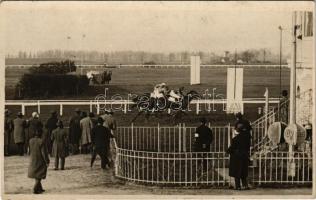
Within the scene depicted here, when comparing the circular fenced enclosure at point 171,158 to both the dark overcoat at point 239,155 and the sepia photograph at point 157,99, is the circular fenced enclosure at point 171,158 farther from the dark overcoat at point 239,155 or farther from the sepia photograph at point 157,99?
the dark overcoat at point 239,155

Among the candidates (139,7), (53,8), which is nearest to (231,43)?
(139,7)

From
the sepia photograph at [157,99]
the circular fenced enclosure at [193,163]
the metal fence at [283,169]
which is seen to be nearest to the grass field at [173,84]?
the sepia photograph at [157,99]

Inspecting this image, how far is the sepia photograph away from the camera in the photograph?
401 inches

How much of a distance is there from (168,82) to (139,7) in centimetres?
84

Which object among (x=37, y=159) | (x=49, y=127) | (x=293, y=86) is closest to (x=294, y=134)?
(x=293, y=86)

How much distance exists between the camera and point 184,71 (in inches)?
406

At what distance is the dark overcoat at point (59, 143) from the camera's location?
10.4 metres

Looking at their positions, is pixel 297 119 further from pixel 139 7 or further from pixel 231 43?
pixel 139 7

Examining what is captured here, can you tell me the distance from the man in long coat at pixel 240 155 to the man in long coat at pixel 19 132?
2.14 m

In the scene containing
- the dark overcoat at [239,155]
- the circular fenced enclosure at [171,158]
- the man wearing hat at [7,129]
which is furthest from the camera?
the man wearing hat at [7,129]

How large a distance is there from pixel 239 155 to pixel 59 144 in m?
1.87

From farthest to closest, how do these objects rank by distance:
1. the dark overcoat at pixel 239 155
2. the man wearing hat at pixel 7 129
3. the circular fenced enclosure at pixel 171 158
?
the man wearing hat at pixel 7 129
the circular fenced enclosure at pixel 171 158
the dark overcoat at pixel 239 155

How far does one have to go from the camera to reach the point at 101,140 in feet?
34.1

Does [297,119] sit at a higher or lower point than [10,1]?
lower
